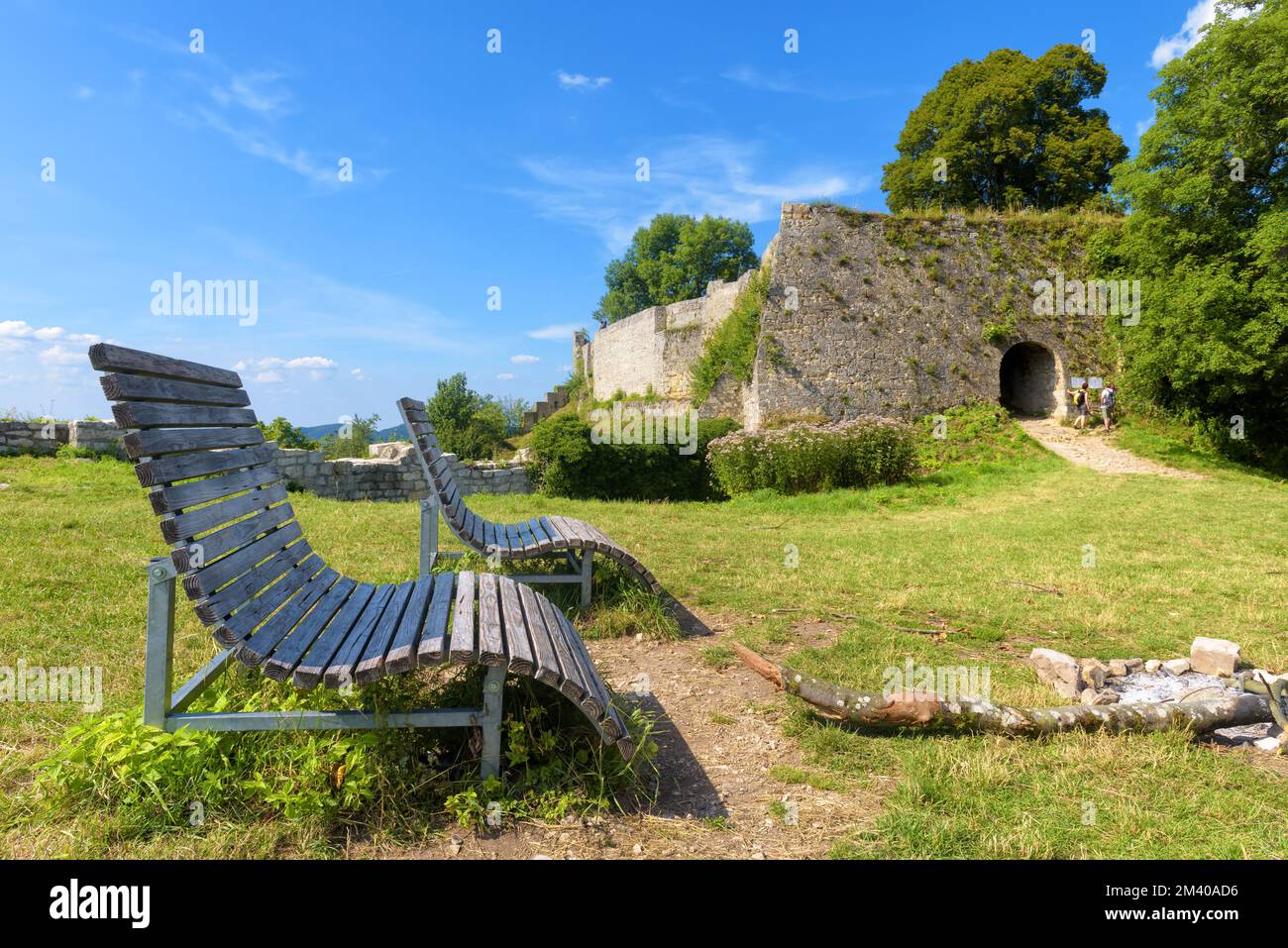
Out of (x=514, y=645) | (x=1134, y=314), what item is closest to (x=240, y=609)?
(x=514, y=645)

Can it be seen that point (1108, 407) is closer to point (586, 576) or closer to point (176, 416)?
point (586, 576)

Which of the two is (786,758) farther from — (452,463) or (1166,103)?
(1166,103)

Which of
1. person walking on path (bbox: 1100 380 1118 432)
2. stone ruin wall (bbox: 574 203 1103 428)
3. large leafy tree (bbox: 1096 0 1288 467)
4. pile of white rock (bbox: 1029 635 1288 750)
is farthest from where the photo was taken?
stone ruin wall (bbox: 574 203 1103 428)

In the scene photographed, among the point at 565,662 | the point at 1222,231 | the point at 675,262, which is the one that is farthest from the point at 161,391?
the point at 675,262

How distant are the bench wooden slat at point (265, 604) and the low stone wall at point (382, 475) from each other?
278 inches

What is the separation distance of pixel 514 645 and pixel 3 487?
29.6 ft

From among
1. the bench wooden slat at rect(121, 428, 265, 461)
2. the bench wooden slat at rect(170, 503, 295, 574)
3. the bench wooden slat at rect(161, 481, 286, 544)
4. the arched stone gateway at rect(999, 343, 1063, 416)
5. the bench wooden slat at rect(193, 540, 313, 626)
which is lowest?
the bench wooden slat at rect(193, 540, 313, 626)

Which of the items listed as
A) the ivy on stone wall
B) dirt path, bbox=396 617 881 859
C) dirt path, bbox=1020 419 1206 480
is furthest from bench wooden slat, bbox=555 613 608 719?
the ivy on stone wall

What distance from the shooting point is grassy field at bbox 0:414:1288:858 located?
2.19 m

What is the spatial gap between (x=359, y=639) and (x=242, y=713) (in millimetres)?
402

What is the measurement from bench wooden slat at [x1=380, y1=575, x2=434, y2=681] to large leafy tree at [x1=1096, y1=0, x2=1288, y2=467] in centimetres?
Answer: 1476

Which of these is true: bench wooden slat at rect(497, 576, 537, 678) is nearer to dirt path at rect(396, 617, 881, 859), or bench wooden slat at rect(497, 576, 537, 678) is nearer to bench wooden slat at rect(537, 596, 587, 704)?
bench wooden slat at rect(537, 596, 587, 704)

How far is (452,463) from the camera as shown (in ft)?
39.2

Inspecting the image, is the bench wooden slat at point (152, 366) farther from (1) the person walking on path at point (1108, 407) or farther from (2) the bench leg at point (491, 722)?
(1) the person walking on path at point (1108, 407)
